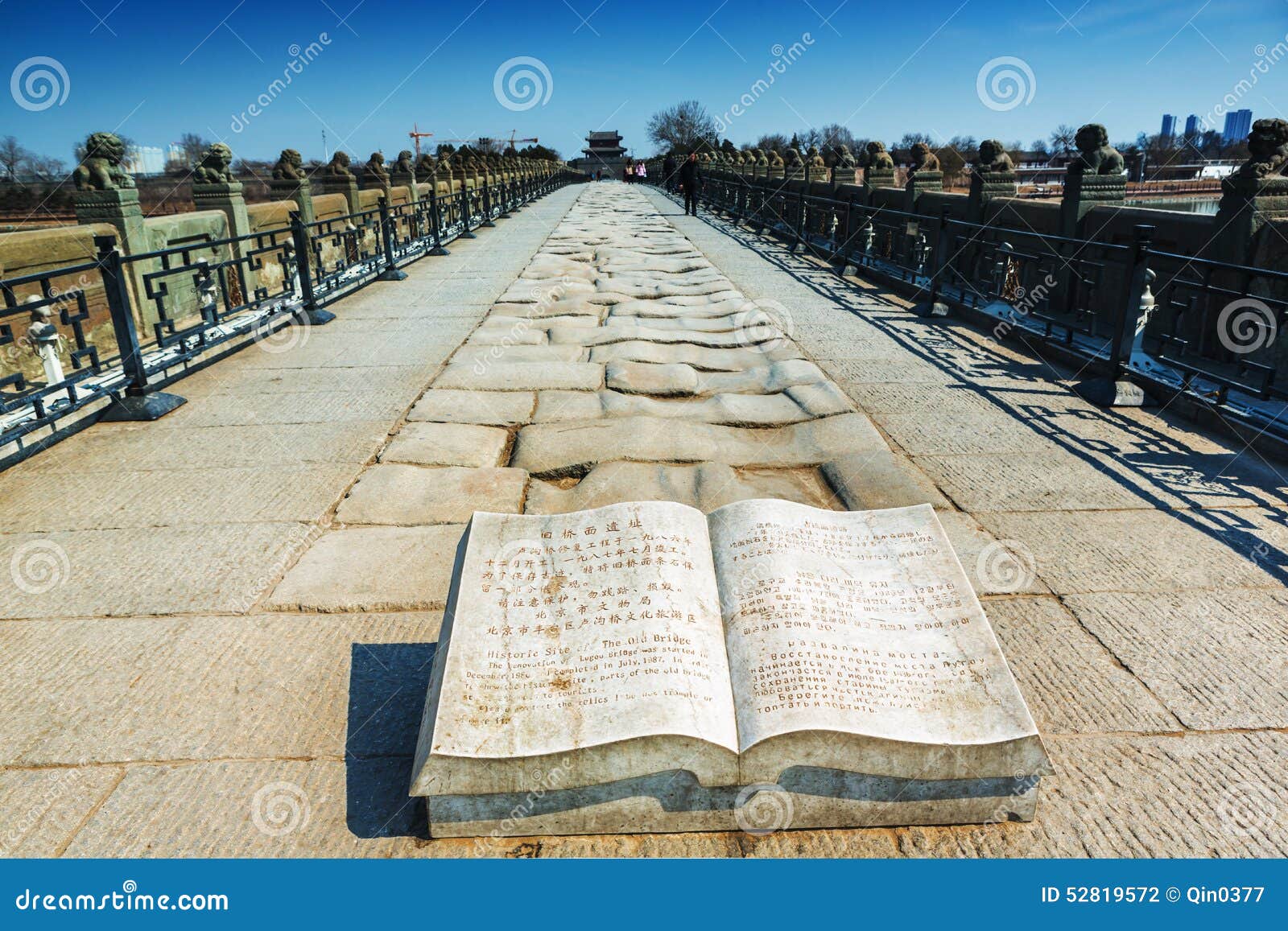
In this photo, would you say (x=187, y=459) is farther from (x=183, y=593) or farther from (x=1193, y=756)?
(x=1193, y=756)

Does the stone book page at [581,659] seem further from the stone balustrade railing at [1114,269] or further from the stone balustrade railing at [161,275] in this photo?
the stone balustrade railing at [1114,269]

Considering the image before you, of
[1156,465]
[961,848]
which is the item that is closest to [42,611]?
[961,848]

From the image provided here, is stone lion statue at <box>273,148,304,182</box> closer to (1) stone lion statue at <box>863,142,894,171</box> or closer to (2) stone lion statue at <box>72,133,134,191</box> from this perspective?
(2) stone lion statue at <box>72,133,134,191</box>

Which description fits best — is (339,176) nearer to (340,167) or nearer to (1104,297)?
(340,167)

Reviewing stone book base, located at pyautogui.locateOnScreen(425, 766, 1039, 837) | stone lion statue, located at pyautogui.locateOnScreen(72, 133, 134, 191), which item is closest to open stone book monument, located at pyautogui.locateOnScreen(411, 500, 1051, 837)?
stone book base, located at pyautogui.locateOnScreen(425, 766, 1039, 837)

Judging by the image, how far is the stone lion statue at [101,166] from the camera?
10.6 meters

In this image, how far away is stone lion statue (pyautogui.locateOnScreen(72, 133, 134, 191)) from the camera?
1059 cm

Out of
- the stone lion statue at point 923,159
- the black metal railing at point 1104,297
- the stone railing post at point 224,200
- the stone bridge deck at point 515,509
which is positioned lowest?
the stone bridge deck at point 515,509

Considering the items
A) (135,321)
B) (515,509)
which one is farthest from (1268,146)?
(135,321)

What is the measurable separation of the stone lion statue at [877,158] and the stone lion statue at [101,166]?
11571 mm

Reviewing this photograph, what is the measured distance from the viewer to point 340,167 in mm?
16641

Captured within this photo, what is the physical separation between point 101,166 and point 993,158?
38.0ft

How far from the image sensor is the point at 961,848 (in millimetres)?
1986

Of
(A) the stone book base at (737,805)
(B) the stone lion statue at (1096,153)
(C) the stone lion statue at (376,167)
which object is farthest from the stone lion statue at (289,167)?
(A) the stone book base at (737,805)
